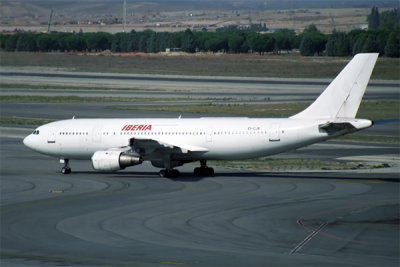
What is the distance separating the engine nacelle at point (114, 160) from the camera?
44781 millimetres

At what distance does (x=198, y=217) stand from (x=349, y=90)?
50.2 ft

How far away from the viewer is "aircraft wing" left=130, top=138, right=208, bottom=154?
4497 centimetres

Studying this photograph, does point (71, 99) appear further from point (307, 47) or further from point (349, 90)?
point (307, 47)

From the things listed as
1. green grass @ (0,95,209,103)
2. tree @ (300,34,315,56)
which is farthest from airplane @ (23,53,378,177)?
Answer: tree @ (300,34,315,56)

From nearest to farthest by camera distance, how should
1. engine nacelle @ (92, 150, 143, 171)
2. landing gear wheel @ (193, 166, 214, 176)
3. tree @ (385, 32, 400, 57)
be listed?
engine nacelle @ (92, 150, 143, 171), landing gear wheel @ (193, 166, 214, 176), tree @ (385, 32, 400, 57)

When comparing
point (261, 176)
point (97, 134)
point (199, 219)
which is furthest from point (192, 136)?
point (199, 219)

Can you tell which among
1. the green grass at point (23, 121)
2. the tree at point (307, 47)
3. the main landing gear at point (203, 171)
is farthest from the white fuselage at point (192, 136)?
the tree at point (307, 47)

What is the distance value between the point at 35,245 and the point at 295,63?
439 ft

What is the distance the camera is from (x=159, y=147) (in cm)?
4569

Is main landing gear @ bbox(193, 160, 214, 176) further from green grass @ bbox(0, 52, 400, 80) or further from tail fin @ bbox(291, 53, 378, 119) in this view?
green grass @ bbox(0, 52, 400, 80)

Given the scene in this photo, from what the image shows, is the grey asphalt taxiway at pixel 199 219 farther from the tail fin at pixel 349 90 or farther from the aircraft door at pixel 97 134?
the tail fin at pixel 349 90

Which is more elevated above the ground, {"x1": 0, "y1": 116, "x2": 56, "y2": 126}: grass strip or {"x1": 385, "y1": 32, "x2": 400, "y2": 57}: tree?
{"x1": 385, "y1": 32, "x2": 400, "y2": 57}: tree

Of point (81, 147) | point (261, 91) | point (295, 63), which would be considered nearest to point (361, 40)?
point (295, 63)

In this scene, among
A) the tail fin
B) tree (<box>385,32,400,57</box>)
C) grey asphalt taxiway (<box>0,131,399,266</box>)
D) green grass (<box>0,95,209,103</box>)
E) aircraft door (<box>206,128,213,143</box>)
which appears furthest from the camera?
tree (<box>385,32,400,57</box>)
